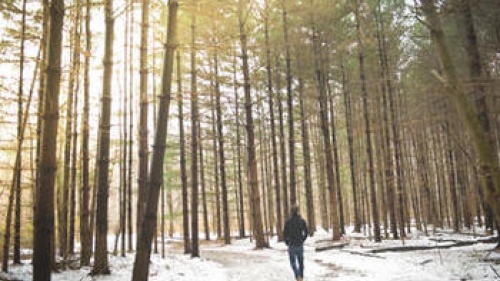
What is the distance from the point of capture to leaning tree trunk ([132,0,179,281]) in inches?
153

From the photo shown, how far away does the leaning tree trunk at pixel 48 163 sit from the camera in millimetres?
3365

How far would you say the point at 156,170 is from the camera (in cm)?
407

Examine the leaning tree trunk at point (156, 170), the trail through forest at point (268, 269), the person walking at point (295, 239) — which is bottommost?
the trail through forest at point (268, 269)

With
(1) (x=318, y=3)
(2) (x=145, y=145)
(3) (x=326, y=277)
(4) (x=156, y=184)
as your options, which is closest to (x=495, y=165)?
(4) (x=156, y=184)

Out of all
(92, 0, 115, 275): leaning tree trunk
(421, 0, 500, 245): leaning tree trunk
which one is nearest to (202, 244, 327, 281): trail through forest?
(92, 0, 115, 275): leaning tree trunk

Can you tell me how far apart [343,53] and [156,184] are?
19080 mm

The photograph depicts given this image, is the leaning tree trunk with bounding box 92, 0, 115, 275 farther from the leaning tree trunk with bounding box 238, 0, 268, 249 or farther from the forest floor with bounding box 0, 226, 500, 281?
the leaning tree trunk with bounding box 238, 0, 268, 249

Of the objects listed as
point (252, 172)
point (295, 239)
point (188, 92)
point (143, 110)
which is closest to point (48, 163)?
point (188, 92)

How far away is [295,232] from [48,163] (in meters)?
6.19

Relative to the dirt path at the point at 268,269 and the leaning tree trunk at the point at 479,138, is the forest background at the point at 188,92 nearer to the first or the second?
the leaning tree trunk at the point at 479,138

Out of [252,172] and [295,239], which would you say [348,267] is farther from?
[252,172]

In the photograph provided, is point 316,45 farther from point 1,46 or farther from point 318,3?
point 1,46

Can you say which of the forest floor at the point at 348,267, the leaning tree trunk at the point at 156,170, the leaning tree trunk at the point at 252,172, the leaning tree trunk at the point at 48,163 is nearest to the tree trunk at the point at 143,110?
the forest floor at the point at 348,267

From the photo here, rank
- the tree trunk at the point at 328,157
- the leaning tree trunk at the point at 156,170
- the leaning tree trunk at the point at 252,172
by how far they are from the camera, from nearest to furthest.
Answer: the leaning tree trunk at the point at 156,170 → the leaning tree trunk at the point at 252,172 → the tree trunk at the point at 328,157
